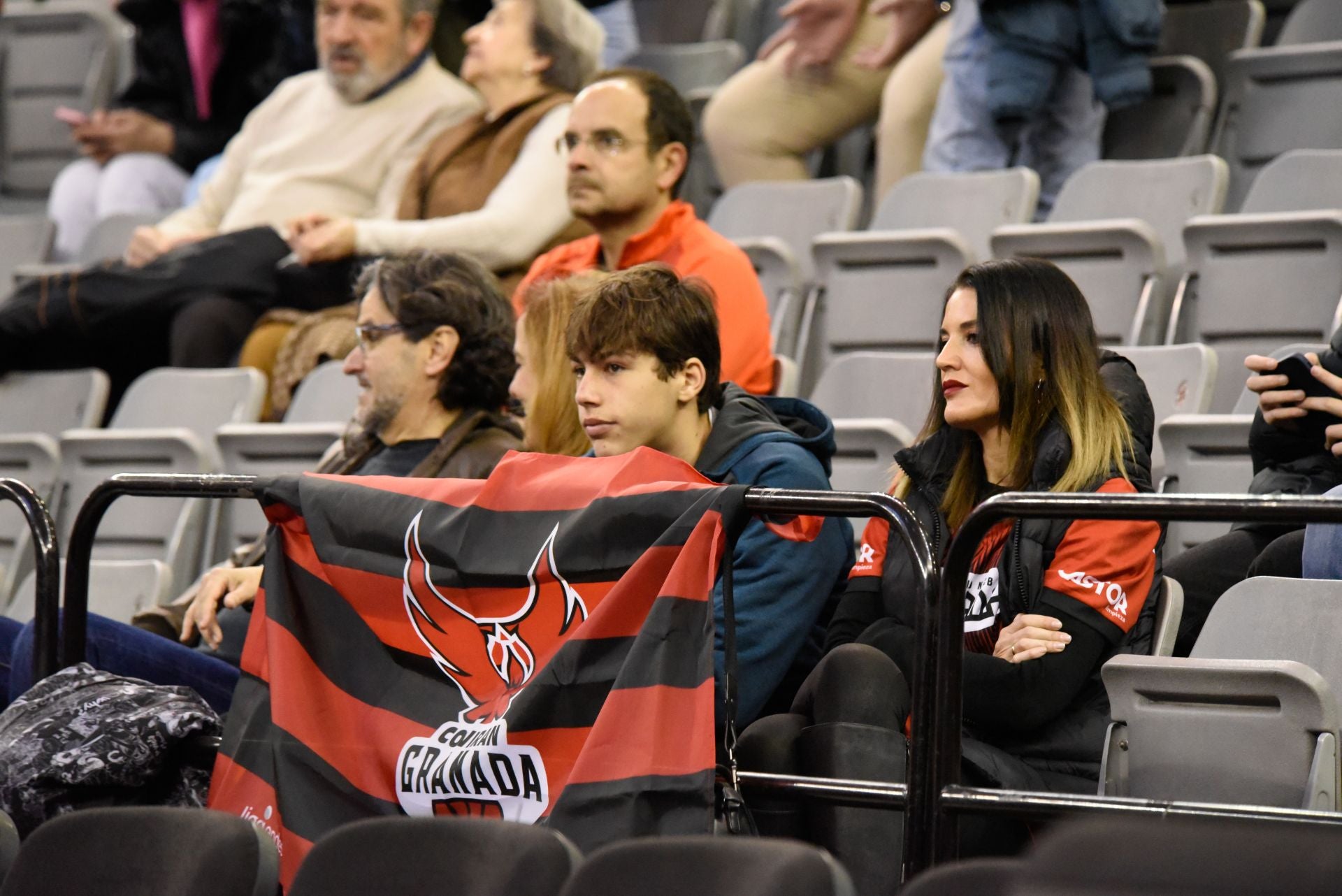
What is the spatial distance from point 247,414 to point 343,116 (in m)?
1.21

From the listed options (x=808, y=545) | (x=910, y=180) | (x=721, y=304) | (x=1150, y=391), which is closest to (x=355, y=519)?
(x=808, y=545)

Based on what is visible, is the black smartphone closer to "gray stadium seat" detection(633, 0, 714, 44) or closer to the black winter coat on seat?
"gray stadium seat" detection(633, 0, 714, 44)

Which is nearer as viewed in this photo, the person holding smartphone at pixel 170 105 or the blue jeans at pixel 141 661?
the blue jeans at pixel 141 661

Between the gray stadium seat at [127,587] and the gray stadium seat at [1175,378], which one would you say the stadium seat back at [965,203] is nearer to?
the gray stadium seat at [1175,378]

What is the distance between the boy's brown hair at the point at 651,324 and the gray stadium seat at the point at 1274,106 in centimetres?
251

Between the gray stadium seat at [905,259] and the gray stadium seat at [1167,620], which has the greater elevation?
the gray stadium seat at [905,259]

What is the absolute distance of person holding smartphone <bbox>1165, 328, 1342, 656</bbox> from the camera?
2.89 m

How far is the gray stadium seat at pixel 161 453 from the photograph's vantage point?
14.6ft

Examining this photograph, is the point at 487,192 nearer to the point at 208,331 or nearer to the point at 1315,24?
the point at 208,331

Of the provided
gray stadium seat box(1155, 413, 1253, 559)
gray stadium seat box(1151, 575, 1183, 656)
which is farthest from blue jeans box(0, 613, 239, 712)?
gray stadium seat box(1155, 413, 1253, 559)

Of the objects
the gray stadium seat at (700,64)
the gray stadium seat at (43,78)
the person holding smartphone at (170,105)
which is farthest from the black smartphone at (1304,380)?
the gray stadium seat at (43,78)

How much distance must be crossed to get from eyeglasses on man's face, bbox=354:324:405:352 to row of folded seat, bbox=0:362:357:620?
0.68 meters

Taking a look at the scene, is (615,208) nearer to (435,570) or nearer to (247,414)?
(247,414)

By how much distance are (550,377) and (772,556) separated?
29.1 inches
